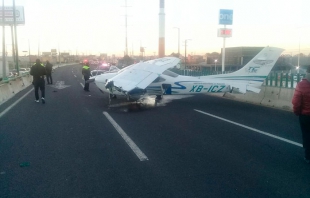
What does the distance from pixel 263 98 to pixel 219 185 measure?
11393 millimetres

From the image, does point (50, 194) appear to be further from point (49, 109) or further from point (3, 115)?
point (49, 109)

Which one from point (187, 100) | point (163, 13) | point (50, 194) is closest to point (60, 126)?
point (50, 194)

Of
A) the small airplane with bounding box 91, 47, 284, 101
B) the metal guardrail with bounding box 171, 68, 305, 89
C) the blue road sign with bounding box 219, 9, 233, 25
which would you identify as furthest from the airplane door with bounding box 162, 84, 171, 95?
the blue road sign with bounding box 219, 9, 233, 25

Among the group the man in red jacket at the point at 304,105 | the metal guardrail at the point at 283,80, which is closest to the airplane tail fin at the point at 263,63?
the metal guardrail at the point at 283,80

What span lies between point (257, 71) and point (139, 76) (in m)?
5.69

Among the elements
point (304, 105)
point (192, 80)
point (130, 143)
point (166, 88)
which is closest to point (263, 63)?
point (192, 80)

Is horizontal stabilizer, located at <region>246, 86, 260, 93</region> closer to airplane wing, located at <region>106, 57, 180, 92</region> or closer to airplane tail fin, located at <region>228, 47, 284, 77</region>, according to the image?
airplane tail fin, located at <region>228, 47, 284, 77</region>

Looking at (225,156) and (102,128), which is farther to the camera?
(102,128)

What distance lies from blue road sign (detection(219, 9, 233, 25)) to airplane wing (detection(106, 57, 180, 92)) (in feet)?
34.8

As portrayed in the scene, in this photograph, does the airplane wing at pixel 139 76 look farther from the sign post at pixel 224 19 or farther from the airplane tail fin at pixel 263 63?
the sign post at pixel 224 19

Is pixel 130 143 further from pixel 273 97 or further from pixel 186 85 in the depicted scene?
pixel 273 97

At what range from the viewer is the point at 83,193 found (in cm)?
515

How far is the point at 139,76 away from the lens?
15031 millimetres

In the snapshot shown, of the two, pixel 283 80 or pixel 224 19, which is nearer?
pixel 283 80
